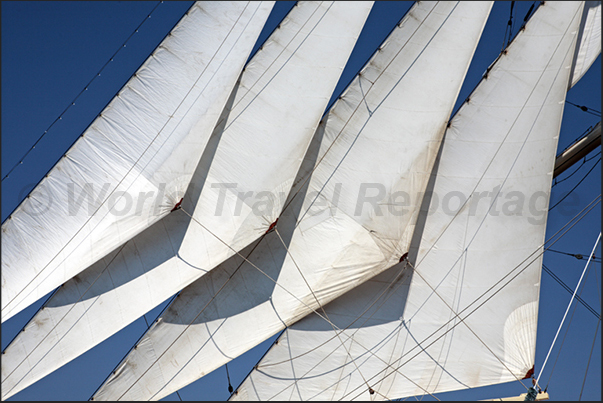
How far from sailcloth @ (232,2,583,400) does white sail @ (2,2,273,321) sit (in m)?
5.50

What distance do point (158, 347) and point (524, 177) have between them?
10212 millimetres

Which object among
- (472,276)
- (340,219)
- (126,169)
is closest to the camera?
(126,169)

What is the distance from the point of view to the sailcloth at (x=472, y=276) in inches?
549

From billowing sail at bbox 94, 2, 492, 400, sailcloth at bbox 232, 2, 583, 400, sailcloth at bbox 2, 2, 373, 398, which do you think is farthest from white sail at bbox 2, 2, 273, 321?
sailcloth at bbox 232, 2, 583, 400

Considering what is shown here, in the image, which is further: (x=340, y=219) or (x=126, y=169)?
(x=340, y=219)

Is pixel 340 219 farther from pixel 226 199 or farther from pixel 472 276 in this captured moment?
pixel 472 276

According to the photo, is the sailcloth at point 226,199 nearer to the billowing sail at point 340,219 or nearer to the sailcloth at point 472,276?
the billowing sail at point 340,219

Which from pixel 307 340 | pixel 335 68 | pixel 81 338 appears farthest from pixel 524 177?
pixel 81 338

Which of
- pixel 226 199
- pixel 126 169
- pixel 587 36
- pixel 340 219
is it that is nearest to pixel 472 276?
pixel 340 219

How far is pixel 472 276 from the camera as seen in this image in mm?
14195

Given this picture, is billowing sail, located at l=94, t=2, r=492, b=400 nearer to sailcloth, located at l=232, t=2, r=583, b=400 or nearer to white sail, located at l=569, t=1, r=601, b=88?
sailcloth, located at l=232, t=2, r=583, b=400

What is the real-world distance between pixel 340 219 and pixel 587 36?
27.1 ft

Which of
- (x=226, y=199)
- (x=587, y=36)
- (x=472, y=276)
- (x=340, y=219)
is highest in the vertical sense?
(x=587, y=36)

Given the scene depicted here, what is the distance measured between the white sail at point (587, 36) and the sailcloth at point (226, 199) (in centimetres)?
582
